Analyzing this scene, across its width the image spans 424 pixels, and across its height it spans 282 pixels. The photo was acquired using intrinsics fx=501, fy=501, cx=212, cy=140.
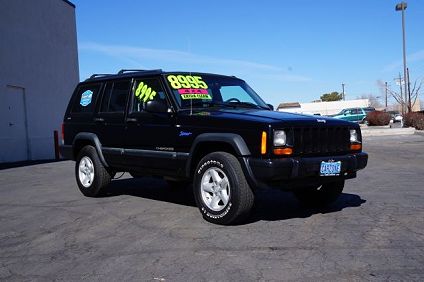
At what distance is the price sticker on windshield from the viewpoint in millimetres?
6863

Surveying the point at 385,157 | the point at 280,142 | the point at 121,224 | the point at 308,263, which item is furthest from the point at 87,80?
the point at 385,157

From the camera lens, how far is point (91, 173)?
8.15m

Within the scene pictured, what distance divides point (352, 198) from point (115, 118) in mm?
3789

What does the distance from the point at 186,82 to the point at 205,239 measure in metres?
2.54

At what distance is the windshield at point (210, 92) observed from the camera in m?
6.75

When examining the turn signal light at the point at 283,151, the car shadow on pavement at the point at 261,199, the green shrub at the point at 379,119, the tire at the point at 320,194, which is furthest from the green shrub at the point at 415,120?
the turn signal light at the point at 283,151

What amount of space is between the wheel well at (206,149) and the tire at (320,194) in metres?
1.37

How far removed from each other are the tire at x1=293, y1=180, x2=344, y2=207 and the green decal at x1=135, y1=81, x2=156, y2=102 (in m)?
2.42

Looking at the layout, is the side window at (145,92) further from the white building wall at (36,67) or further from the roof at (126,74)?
the white building wall at (36,67)

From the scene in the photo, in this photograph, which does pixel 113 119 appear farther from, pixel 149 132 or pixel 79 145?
pixel 79 145

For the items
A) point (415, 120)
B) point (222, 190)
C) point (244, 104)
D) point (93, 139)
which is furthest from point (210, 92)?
point (415, 120)

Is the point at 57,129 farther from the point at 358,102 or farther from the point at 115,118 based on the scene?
the point at 358,102

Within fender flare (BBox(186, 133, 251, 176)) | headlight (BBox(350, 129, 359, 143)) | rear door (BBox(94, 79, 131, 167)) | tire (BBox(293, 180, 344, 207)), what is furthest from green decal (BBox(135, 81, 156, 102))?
headlight (BBox(350, 129, 359, 143))

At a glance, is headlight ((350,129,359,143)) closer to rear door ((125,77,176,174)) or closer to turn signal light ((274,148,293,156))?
turn signal light ((274,148,293,156))
